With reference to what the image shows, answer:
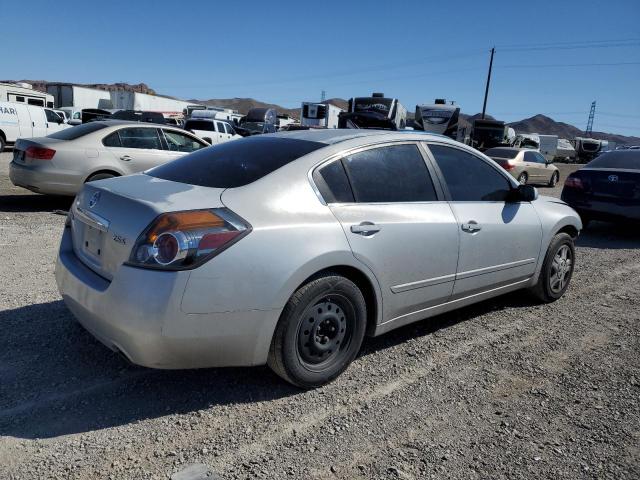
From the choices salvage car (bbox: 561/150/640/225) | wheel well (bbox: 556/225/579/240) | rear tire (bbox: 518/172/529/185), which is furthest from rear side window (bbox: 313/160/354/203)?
rear tire (bbox: 518/172/529/185)

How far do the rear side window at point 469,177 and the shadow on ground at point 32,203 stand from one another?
22.0ft

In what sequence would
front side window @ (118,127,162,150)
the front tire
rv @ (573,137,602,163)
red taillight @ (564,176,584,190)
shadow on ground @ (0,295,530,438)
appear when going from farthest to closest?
rv @ (573,137,602,163) < red taillight @ (564,176,584,190) < front side window @ (118,127,162,150) < the front tire < shadow on ground @ (0,295,530,438)

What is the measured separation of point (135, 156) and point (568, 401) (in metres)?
7.30

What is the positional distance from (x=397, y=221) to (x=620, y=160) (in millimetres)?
7262

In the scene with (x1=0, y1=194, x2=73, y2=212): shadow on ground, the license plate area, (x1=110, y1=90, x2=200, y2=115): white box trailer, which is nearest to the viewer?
the license plate area

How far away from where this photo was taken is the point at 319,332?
10.1 ft

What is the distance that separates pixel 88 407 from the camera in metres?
2.81

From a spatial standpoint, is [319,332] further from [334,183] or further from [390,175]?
[390,175]

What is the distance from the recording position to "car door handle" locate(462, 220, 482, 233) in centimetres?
379

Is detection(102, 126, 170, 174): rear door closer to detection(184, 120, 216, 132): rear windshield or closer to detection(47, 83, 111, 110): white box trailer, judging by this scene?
detection(184, 120, 216, 132): rear windshield

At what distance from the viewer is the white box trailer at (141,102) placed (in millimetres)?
38562

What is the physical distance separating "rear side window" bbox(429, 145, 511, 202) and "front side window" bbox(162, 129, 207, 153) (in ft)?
20.0

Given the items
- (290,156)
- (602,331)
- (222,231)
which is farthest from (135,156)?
(602,331)

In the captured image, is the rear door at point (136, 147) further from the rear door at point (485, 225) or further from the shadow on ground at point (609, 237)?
the shadow on ground at point (609, 237)
